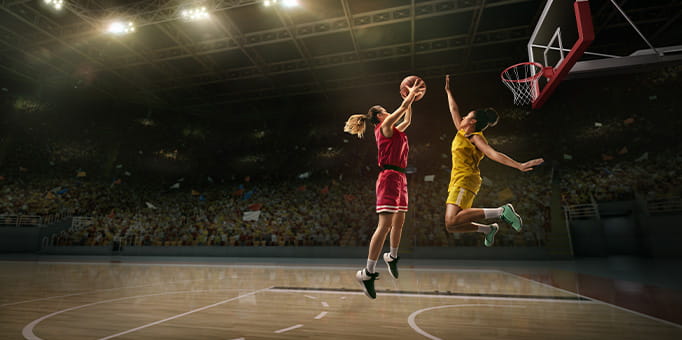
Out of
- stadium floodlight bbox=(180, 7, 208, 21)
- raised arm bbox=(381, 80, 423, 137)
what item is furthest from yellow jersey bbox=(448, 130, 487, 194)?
stadium floodlight bbox=(180, 7, 208, 21)

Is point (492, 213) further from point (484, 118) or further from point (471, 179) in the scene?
point (484, 118)

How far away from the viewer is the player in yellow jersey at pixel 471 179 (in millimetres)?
2639

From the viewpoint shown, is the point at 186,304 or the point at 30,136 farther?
the point at 30,136

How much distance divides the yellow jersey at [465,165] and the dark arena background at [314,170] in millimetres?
1216

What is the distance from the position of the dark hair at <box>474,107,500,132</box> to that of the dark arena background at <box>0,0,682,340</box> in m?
1.35

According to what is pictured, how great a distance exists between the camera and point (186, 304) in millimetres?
3879

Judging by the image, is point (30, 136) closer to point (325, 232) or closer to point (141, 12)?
point (141, 12)

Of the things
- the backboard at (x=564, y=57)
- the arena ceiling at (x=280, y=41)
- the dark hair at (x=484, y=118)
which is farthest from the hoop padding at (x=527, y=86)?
the arena ceiling at (x=280, y=41)

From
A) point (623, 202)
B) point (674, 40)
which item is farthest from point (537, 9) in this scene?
point (623, 202)

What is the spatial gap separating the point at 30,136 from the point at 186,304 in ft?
55.2

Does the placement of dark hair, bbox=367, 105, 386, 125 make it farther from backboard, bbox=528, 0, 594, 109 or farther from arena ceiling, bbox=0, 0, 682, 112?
arena ceiling, bbox=0, 0, 682, 112

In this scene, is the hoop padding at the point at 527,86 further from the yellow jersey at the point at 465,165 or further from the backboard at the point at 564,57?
the yellow jersey at the point at 465,165

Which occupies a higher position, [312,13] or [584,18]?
[312,13]

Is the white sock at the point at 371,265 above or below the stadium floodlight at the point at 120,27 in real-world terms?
below
